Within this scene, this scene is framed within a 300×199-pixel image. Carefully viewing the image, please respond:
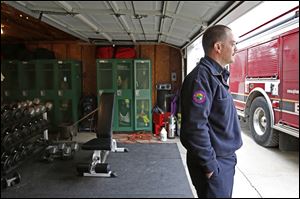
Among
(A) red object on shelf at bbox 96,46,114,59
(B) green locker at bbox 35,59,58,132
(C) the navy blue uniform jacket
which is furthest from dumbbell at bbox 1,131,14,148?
(A) red object on shelf at bbox 96,46,114,59

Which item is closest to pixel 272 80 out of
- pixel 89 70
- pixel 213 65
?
pixel 213 65

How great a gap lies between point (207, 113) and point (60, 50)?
4.15 m

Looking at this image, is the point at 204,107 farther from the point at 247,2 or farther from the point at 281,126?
the point at 281,126

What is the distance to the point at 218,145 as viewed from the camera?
1.12m

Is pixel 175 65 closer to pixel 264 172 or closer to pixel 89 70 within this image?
pixel 89 70

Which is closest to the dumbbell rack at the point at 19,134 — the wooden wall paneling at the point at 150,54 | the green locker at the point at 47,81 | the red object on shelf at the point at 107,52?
the green locker at the point at 47,81

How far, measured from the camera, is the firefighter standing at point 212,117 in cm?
103

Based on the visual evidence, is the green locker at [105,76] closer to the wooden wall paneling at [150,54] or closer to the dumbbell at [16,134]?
the wooden wall paneling at [150,54]

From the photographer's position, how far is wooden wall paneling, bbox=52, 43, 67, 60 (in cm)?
465

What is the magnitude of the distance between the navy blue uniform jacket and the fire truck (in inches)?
14.7

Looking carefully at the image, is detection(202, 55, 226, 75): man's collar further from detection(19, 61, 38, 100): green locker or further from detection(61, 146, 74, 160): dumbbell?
detection(19, 61, 38, 100): green locker

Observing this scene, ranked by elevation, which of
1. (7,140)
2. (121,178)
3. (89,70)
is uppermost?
(89,70)

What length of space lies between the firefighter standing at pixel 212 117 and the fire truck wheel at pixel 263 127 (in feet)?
2.88

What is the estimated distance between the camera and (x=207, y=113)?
3.40ft
